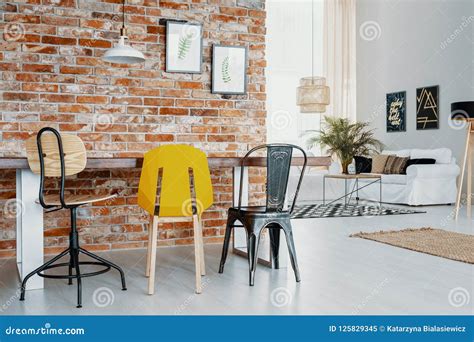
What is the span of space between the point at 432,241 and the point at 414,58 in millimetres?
5631

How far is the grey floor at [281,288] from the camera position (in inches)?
106

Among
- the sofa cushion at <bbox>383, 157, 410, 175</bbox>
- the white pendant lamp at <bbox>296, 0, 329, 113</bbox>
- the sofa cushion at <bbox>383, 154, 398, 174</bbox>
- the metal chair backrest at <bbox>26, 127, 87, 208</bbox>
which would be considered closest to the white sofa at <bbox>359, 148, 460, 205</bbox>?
the sofa cushion at <bbox>383, 157, 410, 175</bbox>

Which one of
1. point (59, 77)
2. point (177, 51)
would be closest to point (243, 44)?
point (177, 51)

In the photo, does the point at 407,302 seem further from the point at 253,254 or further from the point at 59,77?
the point at 59,77

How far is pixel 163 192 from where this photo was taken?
3.02 meters

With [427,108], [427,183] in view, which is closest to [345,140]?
[427,108]

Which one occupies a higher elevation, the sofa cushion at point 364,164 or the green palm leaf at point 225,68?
the green palm leaf at point 225,68

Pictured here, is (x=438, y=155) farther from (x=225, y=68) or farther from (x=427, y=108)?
(x=225, y=68)

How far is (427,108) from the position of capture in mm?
9234

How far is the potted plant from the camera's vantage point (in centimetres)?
927

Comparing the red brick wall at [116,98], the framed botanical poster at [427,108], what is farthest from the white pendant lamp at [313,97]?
the red brick wall at [116,98]

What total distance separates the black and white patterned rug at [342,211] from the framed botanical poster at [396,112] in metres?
2.55

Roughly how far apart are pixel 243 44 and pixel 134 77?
38.9 inches

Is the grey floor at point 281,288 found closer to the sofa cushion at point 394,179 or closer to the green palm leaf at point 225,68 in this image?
the green palm leaf at point 225,68
